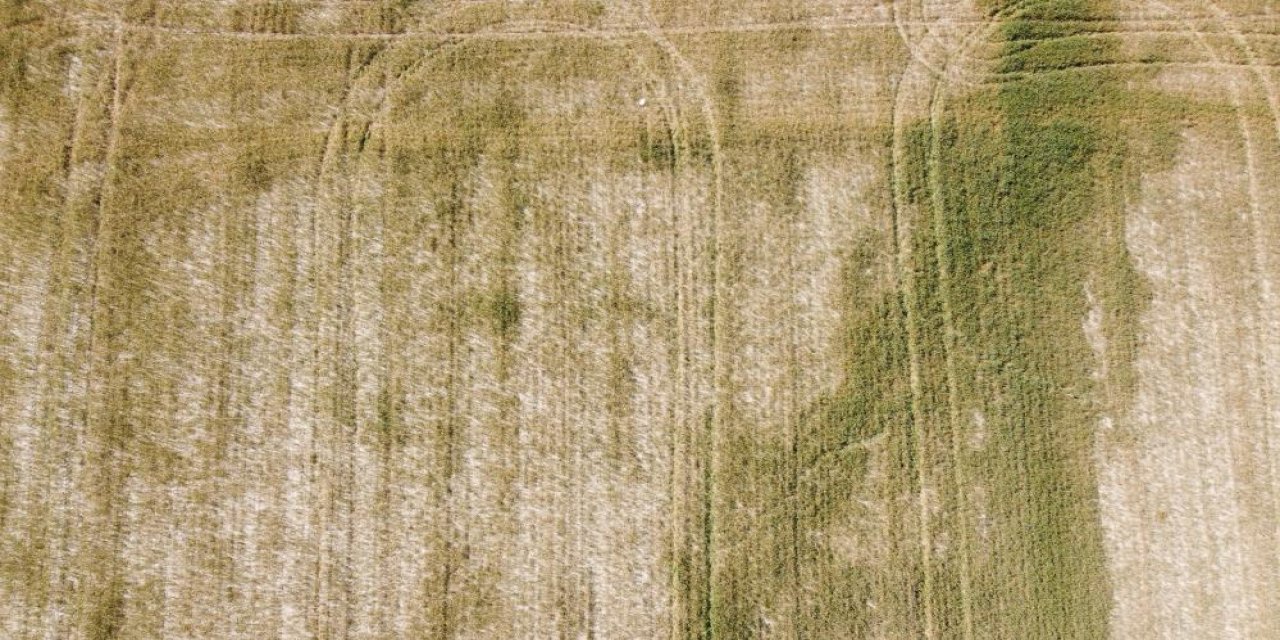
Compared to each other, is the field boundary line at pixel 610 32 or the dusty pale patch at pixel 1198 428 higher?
the field boundary line at pixel 610 32

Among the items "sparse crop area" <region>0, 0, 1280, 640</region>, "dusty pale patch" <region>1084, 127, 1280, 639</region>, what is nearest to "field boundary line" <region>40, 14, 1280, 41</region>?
"sparse crop area" <region>0, 0, 1280, 640</region>

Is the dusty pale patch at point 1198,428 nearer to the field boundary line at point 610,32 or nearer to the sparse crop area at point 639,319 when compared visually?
the sparse crop area at point 639,319

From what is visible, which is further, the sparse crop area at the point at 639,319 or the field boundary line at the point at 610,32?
the field boundary line at the point at 610,32

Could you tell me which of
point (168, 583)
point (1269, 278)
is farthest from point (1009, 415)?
point (168, 583)

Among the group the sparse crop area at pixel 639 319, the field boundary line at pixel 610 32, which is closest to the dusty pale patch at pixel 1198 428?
the sparse crop area at pixel 639 319

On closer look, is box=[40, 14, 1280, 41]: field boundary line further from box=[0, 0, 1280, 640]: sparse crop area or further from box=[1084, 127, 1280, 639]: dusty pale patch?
box=[1084, 127, 1280, 639]: dusty pale patch

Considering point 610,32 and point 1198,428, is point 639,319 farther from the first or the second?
point 1198,428

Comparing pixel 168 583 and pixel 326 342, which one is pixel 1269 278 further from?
pixel 168 583

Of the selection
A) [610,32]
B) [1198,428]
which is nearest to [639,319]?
[610,32]

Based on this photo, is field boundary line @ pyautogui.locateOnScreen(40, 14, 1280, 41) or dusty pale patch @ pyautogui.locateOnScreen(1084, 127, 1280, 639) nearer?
dusty pale patch @ pyautogui.locateOnScreen(1084, 127, 1280, 639)
